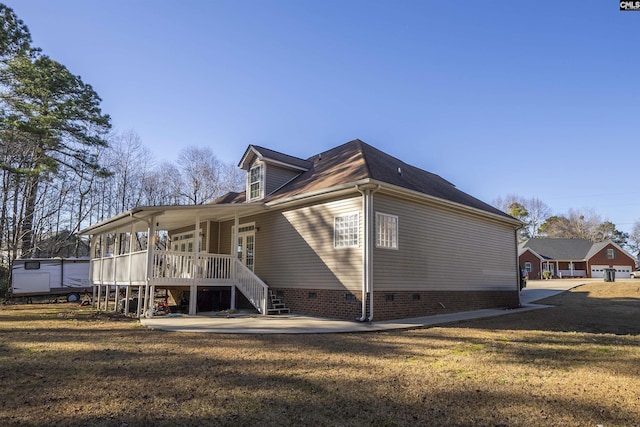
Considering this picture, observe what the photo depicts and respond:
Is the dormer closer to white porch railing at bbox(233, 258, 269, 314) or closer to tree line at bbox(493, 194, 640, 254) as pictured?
white porch railing at bbox(233, 258, 269, 314)

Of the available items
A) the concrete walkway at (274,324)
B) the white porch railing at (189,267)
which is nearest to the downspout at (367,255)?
the concrete walkway at (274,324)

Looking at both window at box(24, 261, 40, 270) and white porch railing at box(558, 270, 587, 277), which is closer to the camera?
window at box(24, 261, 40, 270)

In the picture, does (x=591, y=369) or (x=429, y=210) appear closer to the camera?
(x=591, y=369)

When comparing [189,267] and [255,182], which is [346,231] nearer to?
[189,267]

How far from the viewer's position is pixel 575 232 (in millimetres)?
66438

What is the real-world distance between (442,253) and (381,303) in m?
3.45

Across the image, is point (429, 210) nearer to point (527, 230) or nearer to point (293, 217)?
point (293, 217)

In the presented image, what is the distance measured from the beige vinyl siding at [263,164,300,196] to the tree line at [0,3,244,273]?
12190mm

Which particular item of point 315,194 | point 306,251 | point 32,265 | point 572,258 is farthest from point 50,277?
point 572,258

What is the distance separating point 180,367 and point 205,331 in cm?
343

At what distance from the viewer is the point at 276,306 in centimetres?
1264

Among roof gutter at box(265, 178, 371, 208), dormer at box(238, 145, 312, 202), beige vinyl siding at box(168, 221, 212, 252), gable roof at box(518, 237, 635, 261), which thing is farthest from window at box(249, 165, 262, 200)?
gable roof at box(518, 237, 635, 261)

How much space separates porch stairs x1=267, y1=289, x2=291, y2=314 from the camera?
12.4m

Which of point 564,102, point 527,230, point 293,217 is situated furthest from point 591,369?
point 527,230
